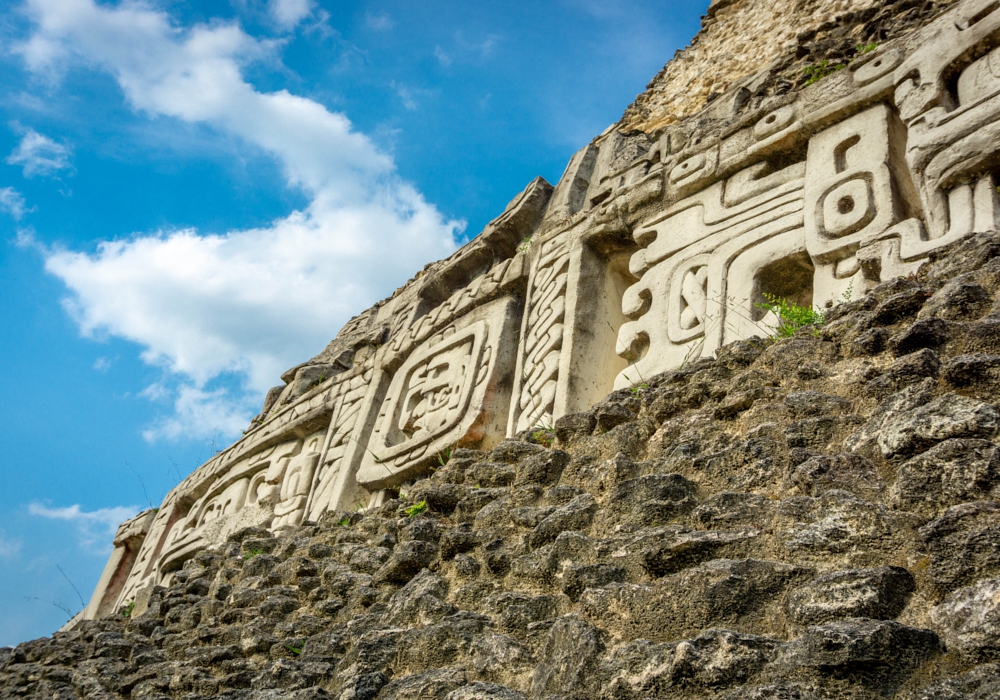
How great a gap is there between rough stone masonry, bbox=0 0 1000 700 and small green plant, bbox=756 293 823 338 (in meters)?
0.07

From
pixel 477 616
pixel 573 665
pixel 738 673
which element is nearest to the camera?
pixel 738 673

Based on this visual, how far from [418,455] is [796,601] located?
3.43 metres

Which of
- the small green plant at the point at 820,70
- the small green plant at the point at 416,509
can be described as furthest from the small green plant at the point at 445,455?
the small green plant at the point at 820,70

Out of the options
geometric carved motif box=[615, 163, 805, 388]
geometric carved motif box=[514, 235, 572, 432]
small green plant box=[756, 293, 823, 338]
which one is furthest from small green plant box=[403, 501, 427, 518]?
small green plant box=[756, 293, 823, 338]

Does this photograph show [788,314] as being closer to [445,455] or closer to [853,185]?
[853,185]

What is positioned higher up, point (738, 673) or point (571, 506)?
point (571, 506)

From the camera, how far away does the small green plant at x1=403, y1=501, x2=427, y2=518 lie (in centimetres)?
302

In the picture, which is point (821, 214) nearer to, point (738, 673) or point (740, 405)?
point (740, 405)

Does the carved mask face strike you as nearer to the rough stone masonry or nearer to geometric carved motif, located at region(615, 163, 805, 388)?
the rough stone masonry

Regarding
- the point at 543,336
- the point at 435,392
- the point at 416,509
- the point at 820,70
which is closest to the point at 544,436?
the point at 416,509

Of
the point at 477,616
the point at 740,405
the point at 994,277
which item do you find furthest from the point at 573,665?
the point at 994,277

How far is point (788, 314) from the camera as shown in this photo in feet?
10.3

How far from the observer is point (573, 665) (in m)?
1.60

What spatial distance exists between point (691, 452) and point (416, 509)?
1229 mm
